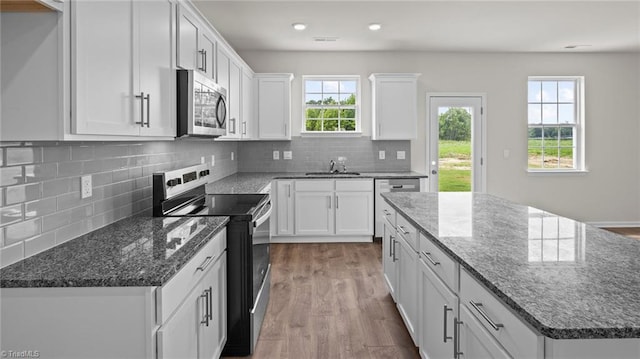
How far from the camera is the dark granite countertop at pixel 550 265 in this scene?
1.10m

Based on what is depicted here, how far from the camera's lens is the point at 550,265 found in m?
1.55

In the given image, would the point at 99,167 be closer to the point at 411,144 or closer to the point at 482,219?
the point at 482,219

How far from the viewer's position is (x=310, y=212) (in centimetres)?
559

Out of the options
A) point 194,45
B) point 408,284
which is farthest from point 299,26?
point 408,284

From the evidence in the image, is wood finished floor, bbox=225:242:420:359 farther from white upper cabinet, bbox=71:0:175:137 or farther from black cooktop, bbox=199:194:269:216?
white upper cabinet, bbox=71:0:175:137

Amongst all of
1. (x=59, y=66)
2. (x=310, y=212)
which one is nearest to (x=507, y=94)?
(x=310, y=212)

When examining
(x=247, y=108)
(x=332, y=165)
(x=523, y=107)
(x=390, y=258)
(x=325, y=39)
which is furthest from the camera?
(x=523, y=107)

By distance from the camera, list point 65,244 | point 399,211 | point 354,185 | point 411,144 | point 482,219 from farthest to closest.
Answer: point 411,144
point 354,185
point 399,211
point 482,219
point 65,244

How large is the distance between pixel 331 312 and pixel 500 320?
2.13 m

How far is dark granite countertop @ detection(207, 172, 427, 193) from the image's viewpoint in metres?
4.05

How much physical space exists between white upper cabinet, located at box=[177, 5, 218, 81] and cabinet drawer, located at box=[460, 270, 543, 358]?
2.05 m

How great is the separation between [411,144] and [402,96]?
2.43 ft

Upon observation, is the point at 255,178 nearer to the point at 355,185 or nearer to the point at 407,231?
the point at 355,185

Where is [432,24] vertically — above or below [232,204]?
above
